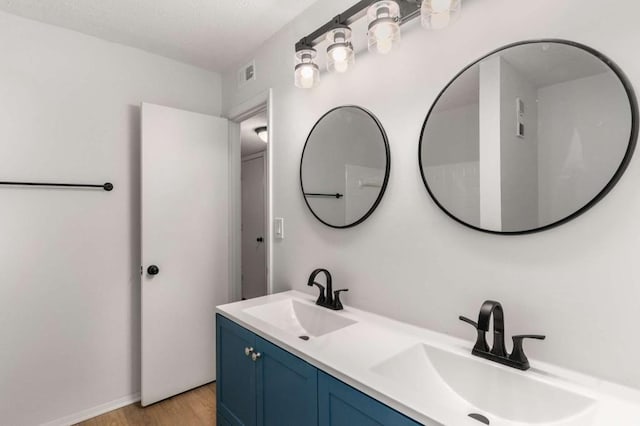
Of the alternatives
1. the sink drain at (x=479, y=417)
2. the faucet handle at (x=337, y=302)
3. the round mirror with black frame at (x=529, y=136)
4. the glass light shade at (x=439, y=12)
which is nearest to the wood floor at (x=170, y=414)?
the faucet handle at (x=337, y=302)

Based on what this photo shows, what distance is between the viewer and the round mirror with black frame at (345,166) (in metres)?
1.47

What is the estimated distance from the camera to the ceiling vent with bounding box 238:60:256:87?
2291 mm

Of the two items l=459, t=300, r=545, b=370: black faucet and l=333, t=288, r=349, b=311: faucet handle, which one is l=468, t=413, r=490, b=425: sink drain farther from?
l=333, t=288, r=349, b=311: faucet handle

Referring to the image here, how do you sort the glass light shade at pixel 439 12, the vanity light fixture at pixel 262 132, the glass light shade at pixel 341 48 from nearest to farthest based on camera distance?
the glass light shade at pixel 439 12
the glass light shade at pixel 341 48
the vanity light fixture at pixel 262 132

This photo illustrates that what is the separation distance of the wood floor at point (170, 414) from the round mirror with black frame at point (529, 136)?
202 centimetres

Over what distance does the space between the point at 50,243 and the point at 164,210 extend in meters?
0.66

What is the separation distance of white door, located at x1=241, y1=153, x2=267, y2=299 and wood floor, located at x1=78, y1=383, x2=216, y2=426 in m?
2.21

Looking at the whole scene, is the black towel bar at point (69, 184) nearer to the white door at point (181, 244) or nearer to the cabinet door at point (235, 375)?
the white door at point (181, 244)

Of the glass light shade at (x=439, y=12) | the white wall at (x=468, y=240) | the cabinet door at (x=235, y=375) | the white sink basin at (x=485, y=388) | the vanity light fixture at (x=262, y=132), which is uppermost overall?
the vanity light fixture at (x=262, y=132)

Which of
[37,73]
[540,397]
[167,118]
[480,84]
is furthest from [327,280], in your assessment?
[37,73]

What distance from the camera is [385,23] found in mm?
1220

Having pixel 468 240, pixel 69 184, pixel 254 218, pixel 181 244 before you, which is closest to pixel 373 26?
pixel 468 240

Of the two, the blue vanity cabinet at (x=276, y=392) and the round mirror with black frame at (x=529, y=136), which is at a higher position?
the round mirror with black frame at (x=529, y=136)

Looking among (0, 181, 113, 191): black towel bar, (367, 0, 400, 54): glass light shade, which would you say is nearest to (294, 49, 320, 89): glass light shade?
(367, 0, 400, 54): glass light shade
